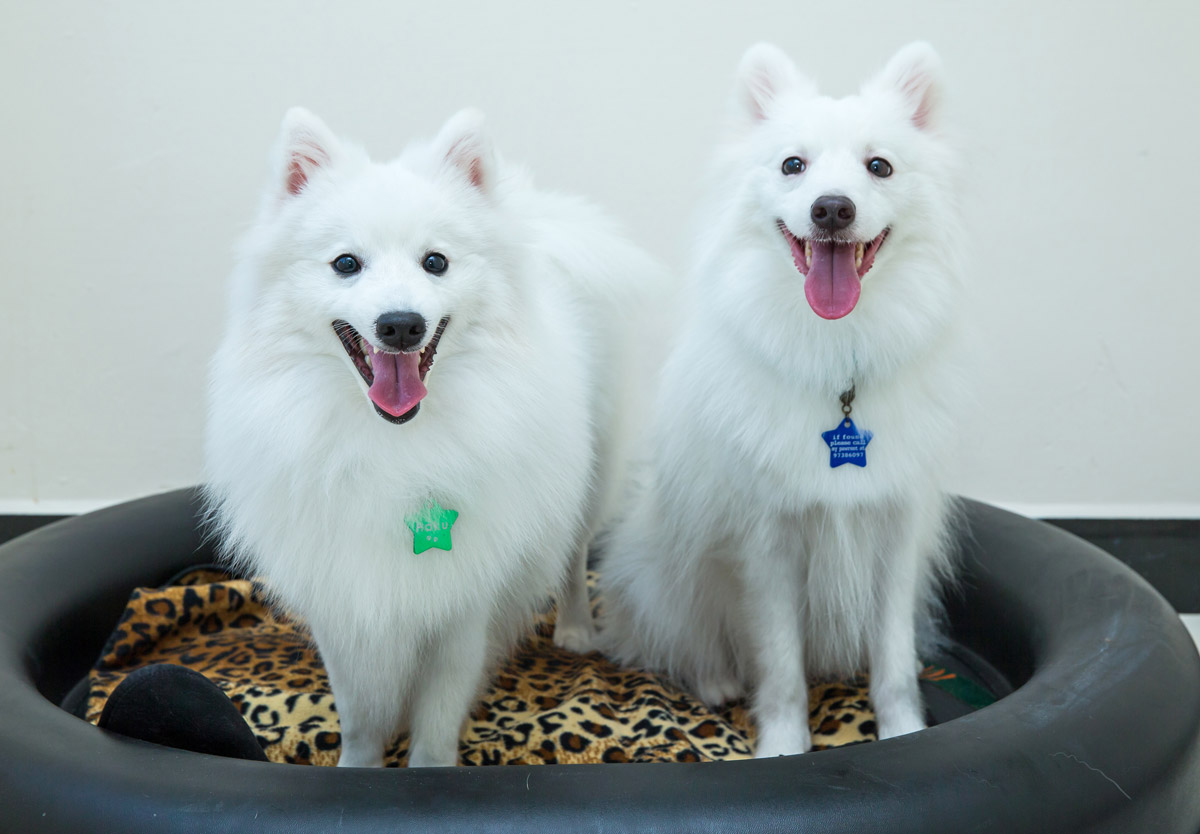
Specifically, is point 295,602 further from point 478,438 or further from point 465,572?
point 478,438

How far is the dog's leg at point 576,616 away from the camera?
2.57 m

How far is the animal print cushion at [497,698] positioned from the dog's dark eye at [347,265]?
1.04 m

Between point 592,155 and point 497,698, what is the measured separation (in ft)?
5.85

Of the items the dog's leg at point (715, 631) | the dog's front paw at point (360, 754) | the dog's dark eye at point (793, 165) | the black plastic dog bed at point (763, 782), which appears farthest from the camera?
the dog's leg at point (715, 631)

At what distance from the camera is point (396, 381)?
154cm

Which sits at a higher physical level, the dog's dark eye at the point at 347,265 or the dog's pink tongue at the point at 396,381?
the dog's dark eye at the point at 347,265

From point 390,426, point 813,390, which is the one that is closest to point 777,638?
point 813,390

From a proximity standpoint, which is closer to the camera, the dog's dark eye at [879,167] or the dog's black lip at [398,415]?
the dog's black lip at [398,415]

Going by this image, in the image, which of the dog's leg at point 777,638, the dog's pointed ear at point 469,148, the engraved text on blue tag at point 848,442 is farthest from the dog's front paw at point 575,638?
the dog's pointed ear at point 469,148

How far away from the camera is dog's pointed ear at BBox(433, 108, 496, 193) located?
170 centimetres

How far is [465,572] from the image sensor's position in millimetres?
1699

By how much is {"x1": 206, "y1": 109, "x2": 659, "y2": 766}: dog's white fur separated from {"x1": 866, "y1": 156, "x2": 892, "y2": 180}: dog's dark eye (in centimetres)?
66

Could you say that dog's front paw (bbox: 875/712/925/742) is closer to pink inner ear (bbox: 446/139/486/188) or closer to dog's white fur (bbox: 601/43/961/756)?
dog's white fur (bbox: 601/43/961/756)

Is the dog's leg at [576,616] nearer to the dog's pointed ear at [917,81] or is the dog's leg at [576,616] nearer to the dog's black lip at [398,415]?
the dog's black lip at [398,415]
